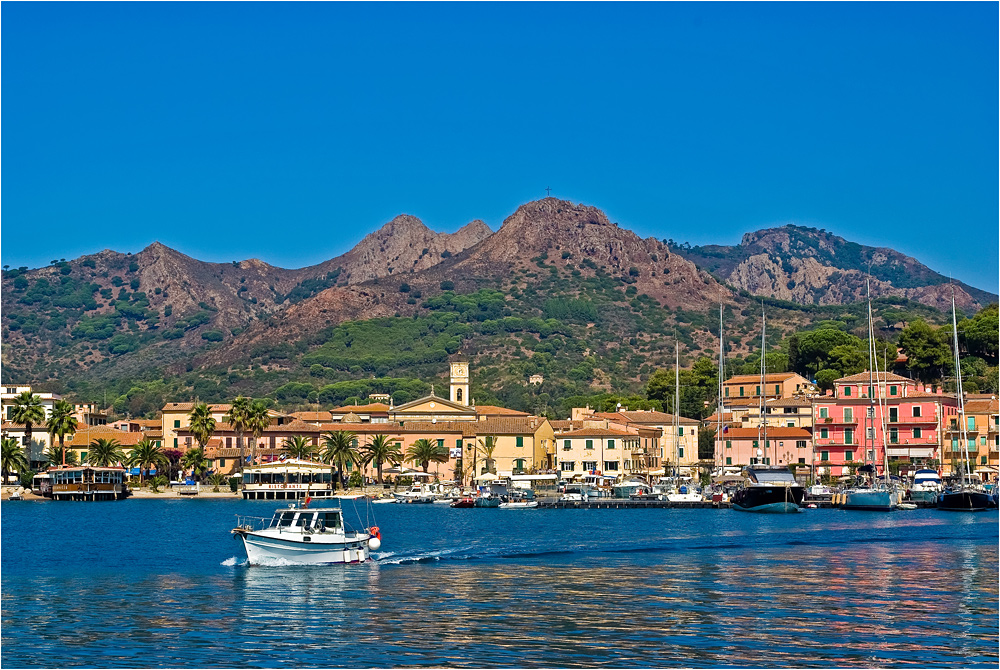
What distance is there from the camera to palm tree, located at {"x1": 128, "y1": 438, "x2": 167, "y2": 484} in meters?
140

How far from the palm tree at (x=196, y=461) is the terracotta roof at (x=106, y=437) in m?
14.5

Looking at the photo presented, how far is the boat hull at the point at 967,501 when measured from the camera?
102 metres

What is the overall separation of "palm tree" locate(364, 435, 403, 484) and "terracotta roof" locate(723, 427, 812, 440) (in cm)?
3472

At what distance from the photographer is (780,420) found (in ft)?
503

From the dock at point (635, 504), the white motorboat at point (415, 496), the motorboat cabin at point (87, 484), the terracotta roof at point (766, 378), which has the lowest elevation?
the dock at point (635, 504)

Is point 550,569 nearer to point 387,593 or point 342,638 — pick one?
point 387,593

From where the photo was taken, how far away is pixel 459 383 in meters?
178

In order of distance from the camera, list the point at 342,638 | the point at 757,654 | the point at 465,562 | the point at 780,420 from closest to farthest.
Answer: the point at 757,654 < the point at 342,638 < the point at 465,562 < the point at 780,420

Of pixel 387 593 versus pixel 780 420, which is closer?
pixel 387 593

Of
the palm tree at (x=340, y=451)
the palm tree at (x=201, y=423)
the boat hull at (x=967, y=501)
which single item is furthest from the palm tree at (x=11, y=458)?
the boat hull at (x=967, y=501)

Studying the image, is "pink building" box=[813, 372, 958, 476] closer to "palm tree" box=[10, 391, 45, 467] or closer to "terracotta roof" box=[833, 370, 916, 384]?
"terracotta roof" box=[833, 370, 916, 384]

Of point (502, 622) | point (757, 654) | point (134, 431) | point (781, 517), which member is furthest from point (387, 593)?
point (134, 431)

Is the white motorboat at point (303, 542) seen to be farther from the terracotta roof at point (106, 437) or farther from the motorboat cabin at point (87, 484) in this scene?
the terracotta roof at point (106, 437)

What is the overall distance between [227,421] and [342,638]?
99921 mm
